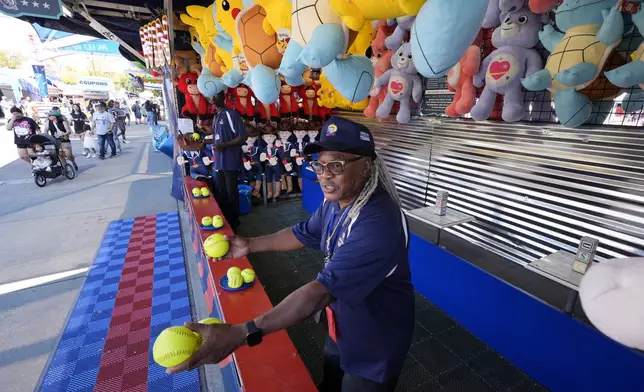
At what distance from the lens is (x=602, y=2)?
66.1 inches

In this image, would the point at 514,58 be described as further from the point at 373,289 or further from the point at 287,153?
the point at 287,153

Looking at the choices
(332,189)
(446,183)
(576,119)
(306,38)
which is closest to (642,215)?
(576,119)

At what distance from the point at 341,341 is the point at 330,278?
1.28ft

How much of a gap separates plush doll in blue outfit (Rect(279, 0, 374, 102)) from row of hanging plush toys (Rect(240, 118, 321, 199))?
391 centimetres

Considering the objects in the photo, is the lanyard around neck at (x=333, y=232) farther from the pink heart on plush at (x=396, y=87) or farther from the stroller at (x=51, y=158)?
the stroller at (x=51, y=158)

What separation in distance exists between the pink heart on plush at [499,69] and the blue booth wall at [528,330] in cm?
143

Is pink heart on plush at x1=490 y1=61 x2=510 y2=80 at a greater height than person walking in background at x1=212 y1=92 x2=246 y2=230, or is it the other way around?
pink heart on plush at x1=490 y1=61 x2=510 y2=80

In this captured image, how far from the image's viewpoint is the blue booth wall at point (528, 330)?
5.73 feet

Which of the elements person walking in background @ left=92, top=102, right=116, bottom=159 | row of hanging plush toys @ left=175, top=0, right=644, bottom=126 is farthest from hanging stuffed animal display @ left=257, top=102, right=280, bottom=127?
person walking in background @ left=92, top=102, right=116, bottom=159

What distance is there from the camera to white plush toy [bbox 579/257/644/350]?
518 mm

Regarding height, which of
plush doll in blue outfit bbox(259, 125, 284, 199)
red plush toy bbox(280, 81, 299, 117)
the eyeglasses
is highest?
red plush toy bbox(280, 81, 299, 117)

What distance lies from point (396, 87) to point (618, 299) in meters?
2.80

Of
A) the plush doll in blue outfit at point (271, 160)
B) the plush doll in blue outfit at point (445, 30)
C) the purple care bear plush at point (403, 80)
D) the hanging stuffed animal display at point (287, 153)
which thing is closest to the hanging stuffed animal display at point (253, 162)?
the plush doll in blue outfit at point (271, 160)

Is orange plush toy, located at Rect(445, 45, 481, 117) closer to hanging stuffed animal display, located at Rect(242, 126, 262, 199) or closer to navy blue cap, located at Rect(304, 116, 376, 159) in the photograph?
navy blue cap, located at Rect(304, 116, 376, 159)
